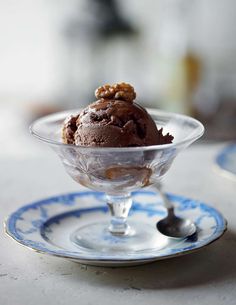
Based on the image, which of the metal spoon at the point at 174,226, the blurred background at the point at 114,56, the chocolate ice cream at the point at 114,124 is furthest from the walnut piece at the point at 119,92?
the blurred background at the point at 114,56

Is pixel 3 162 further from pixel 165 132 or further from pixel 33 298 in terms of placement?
pixel 33 298

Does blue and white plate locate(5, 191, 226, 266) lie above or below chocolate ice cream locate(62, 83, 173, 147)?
below

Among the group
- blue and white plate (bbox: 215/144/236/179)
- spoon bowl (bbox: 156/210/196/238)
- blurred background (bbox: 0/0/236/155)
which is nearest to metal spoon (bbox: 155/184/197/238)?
spoon bowl (bbox: 156/210/196/238)

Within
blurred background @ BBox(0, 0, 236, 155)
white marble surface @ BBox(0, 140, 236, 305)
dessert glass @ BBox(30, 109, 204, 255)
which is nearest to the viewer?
white marble surface @ BBox(0, 140, 236, 305)

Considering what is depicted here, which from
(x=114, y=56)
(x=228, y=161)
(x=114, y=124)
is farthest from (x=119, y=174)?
(x=114, y=56)

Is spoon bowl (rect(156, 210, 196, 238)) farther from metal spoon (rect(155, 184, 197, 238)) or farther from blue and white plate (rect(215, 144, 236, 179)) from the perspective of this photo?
blue and white plate (rect(215, 144, 236, 179))

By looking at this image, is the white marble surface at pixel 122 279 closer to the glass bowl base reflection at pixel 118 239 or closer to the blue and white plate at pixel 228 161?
the glass bowl base reflection at pixel 118 239

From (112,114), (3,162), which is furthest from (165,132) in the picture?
(3,162)

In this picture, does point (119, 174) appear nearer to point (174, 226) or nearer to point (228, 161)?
point (174, 226)

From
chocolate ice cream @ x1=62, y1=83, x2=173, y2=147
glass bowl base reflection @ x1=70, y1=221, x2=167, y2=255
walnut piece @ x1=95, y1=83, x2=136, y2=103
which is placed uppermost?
walnut piece @ x1=95, y1=83, x2=136, y2=103
